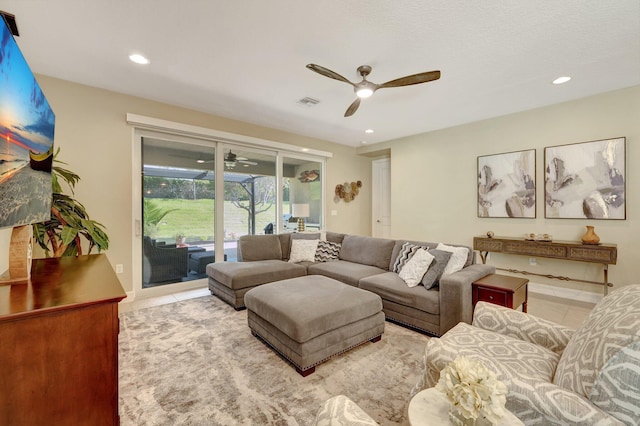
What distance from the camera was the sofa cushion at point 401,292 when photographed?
2.54 m

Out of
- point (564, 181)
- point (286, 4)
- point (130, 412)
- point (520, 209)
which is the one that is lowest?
point (130, 412)

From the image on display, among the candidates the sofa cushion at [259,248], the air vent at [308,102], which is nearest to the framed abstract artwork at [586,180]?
the air vent at [308,102]

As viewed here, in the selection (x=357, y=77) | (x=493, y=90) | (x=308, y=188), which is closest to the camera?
(x=357, y=77)

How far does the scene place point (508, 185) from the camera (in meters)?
4.27

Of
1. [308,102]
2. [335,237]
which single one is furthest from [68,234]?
[335,237]

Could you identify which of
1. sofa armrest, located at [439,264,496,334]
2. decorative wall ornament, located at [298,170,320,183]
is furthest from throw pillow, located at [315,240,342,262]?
sofa armrest, located at [439,264,496,334]

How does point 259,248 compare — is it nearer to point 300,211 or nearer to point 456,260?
point 300,211

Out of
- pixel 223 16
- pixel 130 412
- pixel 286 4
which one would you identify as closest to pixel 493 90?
pixel 286 4

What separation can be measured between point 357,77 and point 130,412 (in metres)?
3.46

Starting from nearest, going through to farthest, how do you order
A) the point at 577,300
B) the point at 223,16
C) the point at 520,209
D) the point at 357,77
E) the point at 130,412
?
the point at 130,412, the point at 223,16, the point at 357,77, the point at 577,300, the point at 520,209

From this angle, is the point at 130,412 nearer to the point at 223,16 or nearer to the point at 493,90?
the point at 223,16

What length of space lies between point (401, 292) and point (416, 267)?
0.34m

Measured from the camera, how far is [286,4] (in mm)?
1946

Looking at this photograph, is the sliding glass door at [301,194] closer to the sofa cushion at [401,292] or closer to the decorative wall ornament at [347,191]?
the decorative wall ornament at [347,191]
